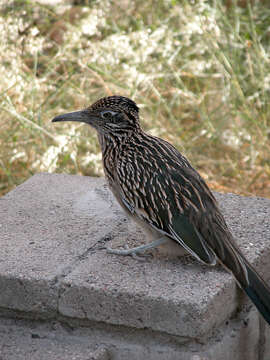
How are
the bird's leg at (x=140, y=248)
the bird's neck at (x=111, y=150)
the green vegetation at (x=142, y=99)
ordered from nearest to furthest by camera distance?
1. the bird's leg at (x=140, y=248)
2. the bird's neck at (x=111, y=150)
3. the green vegetation at (x=142, y=99)

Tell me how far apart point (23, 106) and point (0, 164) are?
1.62 feet

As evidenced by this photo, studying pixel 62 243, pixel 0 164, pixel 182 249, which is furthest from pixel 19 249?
pixel 0 164

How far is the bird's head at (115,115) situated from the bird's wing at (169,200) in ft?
0.86

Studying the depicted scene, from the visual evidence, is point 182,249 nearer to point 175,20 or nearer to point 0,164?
point 0,164

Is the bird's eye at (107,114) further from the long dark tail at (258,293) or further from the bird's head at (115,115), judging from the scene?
the long dark tail at (258,293)

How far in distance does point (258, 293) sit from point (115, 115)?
1145mm

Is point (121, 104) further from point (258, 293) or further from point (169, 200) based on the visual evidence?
point (258, 293)

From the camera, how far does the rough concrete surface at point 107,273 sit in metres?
3.06

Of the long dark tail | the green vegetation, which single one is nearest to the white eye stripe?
the long dark tail

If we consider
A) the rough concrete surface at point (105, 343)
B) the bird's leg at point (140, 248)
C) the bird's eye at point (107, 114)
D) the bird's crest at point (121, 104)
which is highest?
the bird's crest at point (121, 104)

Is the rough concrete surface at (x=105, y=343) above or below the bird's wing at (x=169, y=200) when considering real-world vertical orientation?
below

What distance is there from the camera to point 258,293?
124 inches

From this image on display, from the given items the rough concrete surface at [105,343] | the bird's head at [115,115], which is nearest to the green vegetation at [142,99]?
the bird's head at [115,115]

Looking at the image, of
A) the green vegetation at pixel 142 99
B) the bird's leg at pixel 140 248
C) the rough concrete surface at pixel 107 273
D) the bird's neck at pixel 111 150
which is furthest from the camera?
the green vegetation at pixel 142 99
